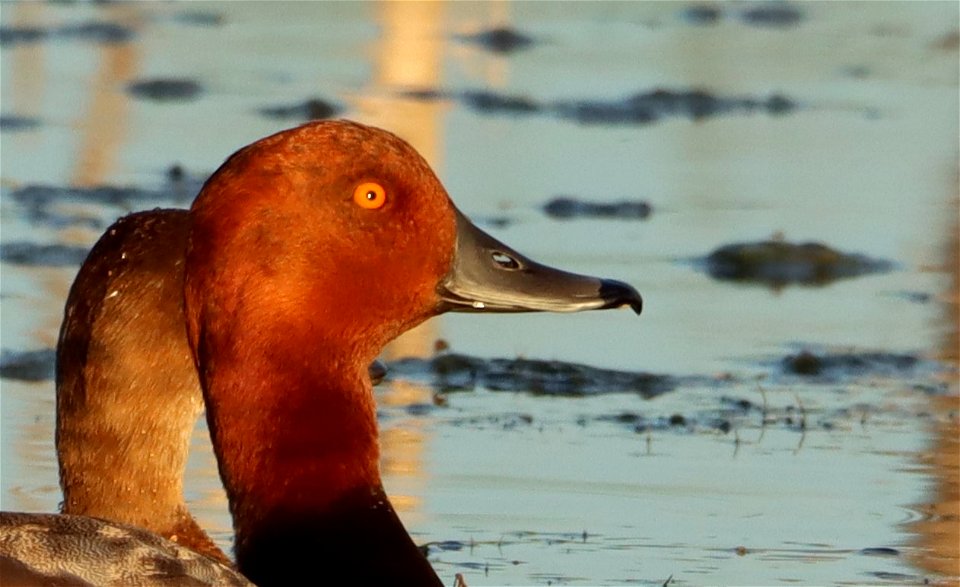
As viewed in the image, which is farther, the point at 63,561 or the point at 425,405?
the point at 425,405

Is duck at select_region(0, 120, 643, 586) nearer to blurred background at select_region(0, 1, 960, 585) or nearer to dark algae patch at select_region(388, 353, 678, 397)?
blurred background at select_region(0, 1, 960, 585)

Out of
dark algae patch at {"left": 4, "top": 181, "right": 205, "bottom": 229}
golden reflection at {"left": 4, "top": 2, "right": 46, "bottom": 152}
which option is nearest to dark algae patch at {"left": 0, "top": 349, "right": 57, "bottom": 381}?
dark algae patch at {"left": 4, "top": 181, "right": 205, "bottom": 229}

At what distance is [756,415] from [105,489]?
9.10 ft

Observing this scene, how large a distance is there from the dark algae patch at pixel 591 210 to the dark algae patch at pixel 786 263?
0.87 metres

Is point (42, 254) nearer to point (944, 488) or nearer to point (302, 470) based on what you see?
point (944, 488)

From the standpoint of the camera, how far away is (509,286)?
577cm

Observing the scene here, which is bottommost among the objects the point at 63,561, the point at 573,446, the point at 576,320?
the point at 63,561

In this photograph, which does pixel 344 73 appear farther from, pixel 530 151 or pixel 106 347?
pixel 106 347

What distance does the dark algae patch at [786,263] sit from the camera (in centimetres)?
1071

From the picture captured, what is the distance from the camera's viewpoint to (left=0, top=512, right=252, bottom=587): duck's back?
4.75 meters

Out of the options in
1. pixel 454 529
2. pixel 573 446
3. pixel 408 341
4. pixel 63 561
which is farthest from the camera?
pixel 408 341

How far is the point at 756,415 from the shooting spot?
8461mm

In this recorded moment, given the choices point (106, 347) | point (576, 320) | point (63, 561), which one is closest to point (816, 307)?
point (576, 320)

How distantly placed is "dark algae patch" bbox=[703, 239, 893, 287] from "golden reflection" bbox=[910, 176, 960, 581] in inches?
36.5
